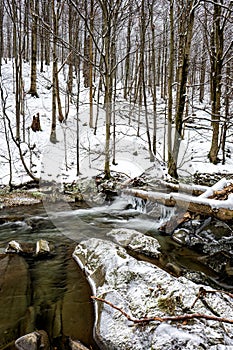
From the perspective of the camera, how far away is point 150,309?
2.63 m

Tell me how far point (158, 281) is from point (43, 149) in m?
12.4

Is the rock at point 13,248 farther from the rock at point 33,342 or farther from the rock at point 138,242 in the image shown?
the rock at point 33,342

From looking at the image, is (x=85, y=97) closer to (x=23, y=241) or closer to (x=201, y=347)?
(x=23, y=241)

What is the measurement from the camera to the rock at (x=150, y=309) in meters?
Result: 2.21

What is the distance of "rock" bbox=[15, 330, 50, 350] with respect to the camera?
2.52m

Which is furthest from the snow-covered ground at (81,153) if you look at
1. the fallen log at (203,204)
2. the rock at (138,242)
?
the rock at (138,242)

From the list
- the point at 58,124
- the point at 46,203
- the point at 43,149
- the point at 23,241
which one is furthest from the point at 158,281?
the point at 58,124

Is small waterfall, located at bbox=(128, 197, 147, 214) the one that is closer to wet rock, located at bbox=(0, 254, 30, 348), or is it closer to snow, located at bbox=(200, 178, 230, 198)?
snow, located at bbox=(200, 178, 230, 198)

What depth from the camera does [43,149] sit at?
1418cm

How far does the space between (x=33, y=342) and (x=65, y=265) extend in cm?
189

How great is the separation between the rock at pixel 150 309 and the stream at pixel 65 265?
27 cm

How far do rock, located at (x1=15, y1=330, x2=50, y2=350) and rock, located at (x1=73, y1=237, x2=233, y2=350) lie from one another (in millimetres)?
Result: 539

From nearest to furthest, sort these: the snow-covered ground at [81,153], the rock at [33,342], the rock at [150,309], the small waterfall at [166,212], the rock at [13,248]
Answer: the rock at [150,309]
the rock at [33,342]
the rock at [13,248]
the small waterfall at [166,212]
the snow-covered ground at [81,153]

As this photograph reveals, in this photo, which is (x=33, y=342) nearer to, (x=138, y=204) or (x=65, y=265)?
(x=65, y=265)
